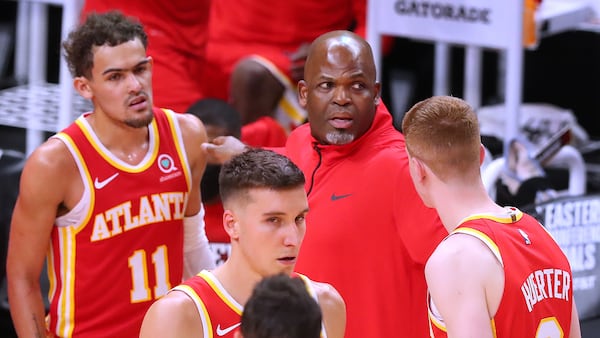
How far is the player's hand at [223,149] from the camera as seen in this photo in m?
4.49

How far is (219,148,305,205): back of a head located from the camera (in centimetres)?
344

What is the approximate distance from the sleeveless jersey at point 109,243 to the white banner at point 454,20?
2028 mm

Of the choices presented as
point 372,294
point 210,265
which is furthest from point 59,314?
point 372,294

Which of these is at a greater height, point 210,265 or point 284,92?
point 284,92

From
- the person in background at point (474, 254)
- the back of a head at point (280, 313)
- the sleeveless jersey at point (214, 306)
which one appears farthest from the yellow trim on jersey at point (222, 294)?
the back of a head at point (280, 313)

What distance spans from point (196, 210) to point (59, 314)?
65 cm

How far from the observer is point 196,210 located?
464 cm

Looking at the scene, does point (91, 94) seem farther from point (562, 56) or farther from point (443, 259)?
point (562, 56)

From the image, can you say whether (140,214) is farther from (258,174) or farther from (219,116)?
(219,116)

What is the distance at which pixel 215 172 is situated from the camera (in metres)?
5.79

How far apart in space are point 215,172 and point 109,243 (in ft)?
4.83

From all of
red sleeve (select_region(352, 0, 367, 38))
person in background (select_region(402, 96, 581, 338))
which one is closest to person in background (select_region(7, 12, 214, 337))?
person in background (select_region(402, 96, 581, 338))

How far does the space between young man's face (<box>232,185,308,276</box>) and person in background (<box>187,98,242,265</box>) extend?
2.03 metres

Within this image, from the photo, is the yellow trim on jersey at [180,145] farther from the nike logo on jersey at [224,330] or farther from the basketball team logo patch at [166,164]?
the nike logo on jersey at [224,330]
